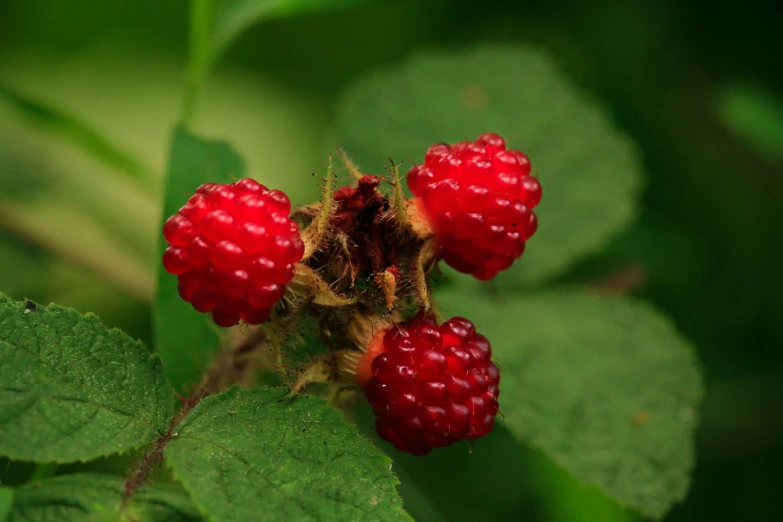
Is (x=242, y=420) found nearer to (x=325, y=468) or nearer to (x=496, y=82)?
(x=325, y=468)

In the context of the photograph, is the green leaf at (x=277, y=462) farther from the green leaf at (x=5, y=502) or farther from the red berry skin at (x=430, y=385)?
the green leaf at (x=5, y=502)

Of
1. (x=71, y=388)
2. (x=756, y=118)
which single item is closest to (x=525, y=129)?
(x=756, y=118)

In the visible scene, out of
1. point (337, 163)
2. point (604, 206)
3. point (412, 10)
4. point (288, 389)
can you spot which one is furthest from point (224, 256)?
point (412, 10)

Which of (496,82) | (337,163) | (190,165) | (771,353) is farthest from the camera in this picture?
(771,353)

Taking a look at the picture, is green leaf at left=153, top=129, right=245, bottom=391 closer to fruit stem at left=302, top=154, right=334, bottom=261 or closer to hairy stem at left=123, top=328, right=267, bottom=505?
hairy stem at left=123, top=328, right=267, bottom=505

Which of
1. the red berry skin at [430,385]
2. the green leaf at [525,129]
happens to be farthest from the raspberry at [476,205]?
the green leaf at [525,129]

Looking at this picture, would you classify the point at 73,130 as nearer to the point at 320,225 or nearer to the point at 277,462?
the point at 320,225
